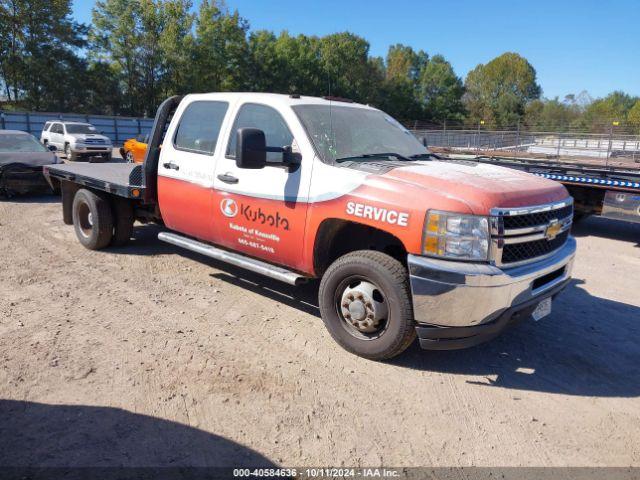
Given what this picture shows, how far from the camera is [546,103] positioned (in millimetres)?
87375

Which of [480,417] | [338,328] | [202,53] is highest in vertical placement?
[202,53]

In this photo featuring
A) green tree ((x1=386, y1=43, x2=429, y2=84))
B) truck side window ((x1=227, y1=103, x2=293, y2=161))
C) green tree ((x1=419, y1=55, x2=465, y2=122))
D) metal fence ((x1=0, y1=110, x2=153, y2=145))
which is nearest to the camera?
truck side window ((x1=227, y1=103, x2=293, y2=161))

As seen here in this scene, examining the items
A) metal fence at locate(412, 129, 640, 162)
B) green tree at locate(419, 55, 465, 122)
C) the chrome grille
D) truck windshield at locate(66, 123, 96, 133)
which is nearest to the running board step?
the chrome grille

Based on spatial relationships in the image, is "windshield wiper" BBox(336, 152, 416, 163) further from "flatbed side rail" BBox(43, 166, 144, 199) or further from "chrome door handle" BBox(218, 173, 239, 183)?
"flatbed side rail" BBox(43, 166, 144, 199)

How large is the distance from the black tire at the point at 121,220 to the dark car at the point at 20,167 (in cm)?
541

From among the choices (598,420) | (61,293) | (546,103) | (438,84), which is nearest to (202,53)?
(438,84)

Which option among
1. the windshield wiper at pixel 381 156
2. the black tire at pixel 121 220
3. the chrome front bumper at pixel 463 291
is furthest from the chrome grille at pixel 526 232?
the black tire at pixel 121 220

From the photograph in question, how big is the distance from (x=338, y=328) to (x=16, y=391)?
7.56ft

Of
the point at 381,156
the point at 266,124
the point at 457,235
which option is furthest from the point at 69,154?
the point at 457,235

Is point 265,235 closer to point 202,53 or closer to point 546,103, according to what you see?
point 202,53

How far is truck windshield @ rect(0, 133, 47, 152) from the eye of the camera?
37.6 feet

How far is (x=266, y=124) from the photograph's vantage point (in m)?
4.75

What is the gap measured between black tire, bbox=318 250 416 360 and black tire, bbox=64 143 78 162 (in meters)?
19.4

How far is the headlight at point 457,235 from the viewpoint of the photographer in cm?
337
